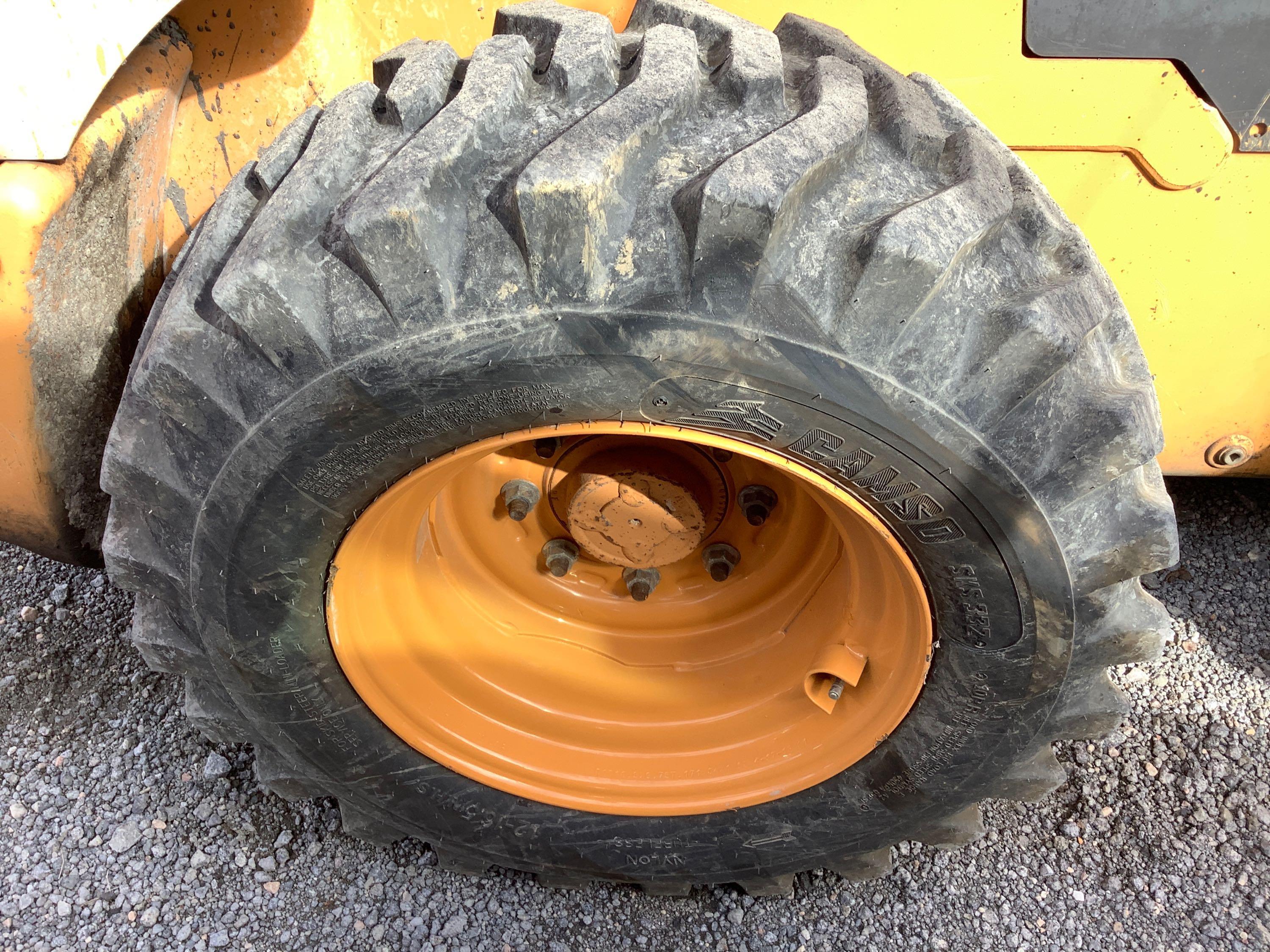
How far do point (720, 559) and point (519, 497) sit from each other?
15.2 inches

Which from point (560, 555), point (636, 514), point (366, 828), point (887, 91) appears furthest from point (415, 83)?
point (366, 828)

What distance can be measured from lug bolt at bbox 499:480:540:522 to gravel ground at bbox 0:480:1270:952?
72cm

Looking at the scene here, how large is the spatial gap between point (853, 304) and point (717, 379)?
0.18 m

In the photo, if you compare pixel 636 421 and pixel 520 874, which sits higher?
pixel 636 421

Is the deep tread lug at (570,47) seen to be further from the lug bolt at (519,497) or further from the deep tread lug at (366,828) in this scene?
the deep tread lug at (366,828)

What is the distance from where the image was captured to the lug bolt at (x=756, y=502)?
1.59 meters

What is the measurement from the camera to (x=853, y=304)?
3.42ft

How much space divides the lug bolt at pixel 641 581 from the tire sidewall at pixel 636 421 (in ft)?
1.29

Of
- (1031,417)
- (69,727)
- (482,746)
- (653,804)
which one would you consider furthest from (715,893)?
(69,727)

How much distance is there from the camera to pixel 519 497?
162 cm

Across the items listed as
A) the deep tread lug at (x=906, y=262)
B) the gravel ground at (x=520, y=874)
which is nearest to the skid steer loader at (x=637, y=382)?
the deep tread lug at (x=906, y=262)

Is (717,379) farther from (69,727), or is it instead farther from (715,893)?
(69,727)

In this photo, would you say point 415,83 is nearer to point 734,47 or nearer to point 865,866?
point 734,47

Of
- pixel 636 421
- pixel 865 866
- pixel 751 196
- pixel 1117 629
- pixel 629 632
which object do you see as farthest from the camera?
pixel 629 632
